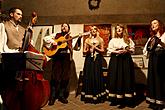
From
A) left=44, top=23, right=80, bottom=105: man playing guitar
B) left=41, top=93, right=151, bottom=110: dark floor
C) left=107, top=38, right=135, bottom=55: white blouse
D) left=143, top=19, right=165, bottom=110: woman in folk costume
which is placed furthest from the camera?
left=44, top=23, right=80, bottom=105: man playing guitar

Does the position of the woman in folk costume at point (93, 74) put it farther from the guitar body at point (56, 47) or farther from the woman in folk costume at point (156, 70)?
the woman in folk costume at point (156, 70)

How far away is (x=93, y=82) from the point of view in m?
5.06

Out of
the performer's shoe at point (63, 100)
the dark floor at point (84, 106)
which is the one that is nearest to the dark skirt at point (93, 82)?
the dark floor at point (84, 106)

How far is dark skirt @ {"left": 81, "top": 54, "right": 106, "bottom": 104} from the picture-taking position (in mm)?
5047

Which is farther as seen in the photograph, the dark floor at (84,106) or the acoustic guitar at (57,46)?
the acoustic guitar at (57,46)

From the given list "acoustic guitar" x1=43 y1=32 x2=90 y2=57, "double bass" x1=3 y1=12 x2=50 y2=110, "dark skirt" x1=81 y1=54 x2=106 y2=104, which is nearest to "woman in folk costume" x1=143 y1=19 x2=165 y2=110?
"dark skirt" x1=81 y1=54 x2=106 y2=104

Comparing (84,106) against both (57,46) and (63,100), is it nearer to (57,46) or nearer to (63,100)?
(63,100)

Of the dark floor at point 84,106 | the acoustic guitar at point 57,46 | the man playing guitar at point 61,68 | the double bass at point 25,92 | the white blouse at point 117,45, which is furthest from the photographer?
the man playing guitar at point 61,68

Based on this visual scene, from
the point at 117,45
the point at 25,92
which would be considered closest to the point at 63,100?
the point at 117,45

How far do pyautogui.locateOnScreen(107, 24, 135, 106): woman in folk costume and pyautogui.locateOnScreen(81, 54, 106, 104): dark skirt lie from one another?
249mm

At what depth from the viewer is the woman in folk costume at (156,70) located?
14.1 feet

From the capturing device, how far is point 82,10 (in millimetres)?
6148

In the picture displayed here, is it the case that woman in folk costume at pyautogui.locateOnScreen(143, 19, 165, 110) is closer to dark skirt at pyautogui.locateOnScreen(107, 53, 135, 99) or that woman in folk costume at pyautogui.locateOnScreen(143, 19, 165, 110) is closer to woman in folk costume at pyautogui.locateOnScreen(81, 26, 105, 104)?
dark skirt at pyautogui.locateOnScreen(107, 53, 135, 99)

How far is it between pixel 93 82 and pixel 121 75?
0.61 m
